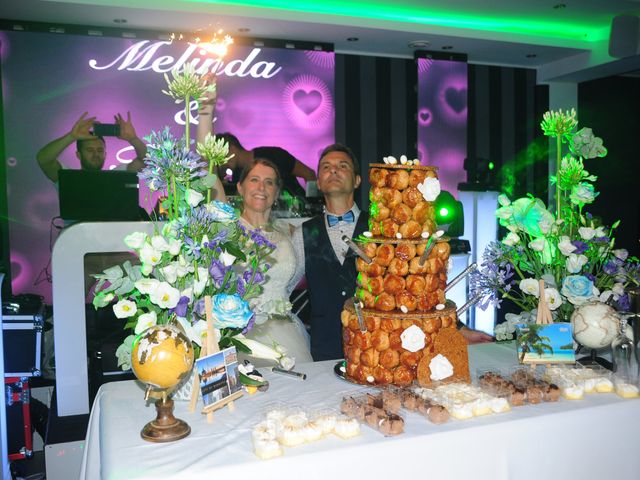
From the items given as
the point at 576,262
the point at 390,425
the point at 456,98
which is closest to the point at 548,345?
the point at 576,262

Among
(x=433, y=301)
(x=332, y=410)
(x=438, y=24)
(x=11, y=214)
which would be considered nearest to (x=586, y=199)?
(x=433, y=301)

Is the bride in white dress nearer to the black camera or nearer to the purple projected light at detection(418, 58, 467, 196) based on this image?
the black camera

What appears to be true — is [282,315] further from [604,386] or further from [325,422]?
[604,386]

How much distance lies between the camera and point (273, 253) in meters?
2.77

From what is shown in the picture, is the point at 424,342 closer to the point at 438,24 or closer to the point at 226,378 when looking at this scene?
the point at 226,378

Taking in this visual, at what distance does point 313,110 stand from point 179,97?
4788mm

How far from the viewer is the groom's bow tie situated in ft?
9.55

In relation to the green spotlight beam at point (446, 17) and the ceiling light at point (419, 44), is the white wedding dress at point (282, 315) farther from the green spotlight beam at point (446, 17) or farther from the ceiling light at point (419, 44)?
the ceiling light at point (419, 44)

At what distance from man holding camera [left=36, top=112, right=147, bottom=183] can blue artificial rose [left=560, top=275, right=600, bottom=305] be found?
14.0 ft

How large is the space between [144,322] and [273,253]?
1.26m

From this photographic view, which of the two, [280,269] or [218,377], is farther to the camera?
[280,269]

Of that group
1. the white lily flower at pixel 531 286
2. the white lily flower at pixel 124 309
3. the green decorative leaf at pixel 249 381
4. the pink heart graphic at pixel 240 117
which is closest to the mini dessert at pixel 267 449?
the green decorative leaf at pixel 249 381

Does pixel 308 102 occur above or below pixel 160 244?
above

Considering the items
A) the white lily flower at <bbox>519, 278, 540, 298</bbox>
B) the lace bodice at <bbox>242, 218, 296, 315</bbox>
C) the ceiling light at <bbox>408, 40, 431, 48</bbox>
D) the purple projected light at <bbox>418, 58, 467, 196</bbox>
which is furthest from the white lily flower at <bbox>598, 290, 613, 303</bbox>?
the purple projected light at <bbox>418, 58, 467, 196</bbox>
